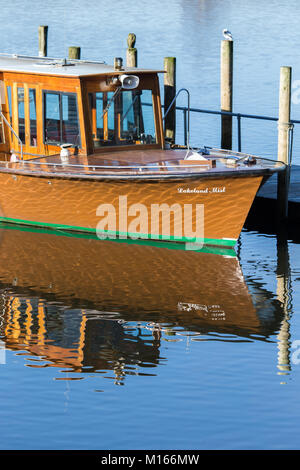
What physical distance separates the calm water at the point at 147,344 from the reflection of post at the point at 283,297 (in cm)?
3

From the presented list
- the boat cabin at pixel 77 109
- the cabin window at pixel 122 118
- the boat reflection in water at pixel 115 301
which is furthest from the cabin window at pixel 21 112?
the boat reflection in water at pixel 115 301

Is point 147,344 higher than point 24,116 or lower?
lower

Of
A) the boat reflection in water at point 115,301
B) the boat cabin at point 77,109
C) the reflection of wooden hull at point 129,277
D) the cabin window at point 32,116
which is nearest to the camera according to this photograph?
the boat reflection in water at point 115,301

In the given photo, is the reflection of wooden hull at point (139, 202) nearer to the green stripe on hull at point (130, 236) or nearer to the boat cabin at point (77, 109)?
the green stripe on hull at point (130, 236)

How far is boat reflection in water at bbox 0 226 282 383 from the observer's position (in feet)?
39.1

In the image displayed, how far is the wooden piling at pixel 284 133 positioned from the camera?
1711cm

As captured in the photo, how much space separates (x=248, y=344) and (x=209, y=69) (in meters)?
32.6

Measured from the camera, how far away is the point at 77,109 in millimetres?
16312

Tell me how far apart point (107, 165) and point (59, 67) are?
2303 mm

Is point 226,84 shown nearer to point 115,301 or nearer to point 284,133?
point 284,133

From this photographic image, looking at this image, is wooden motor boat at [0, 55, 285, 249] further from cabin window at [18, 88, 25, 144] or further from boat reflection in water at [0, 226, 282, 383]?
boat reflection in water at [0, 226, 282, 383]

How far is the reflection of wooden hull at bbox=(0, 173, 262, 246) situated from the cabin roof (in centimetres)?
187

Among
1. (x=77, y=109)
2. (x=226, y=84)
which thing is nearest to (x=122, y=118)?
(x=77, y=109)
